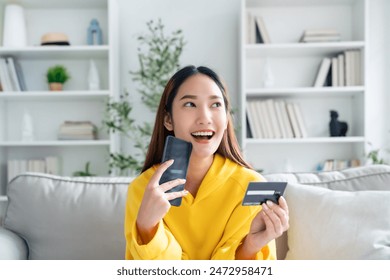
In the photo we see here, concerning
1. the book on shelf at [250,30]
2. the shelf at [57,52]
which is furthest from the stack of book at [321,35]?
the shelf at [57,52]

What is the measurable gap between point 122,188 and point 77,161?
6.36 feet

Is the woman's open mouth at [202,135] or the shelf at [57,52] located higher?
the shelf at [57,52]

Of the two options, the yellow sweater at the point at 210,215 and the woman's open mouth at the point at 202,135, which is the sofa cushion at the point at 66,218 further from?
the woman's open mouth at the point at 202,135

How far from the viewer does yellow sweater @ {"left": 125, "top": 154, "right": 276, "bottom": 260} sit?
1.23 meters

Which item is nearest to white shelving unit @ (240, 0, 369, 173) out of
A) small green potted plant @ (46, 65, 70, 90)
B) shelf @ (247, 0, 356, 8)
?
shelf @ (247, 0, 356, 8)

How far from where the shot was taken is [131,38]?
141 inches

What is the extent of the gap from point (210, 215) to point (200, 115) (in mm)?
257

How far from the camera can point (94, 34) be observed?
3.41 meters

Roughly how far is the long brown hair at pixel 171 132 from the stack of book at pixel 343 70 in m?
2.20

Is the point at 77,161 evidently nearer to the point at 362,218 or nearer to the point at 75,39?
the point at 75,39

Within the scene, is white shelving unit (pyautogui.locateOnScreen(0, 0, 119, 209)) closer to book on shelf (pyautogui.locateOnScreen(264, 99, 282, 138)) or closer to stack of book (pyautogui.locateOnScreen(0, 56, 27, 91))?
stack of book (pyautogui.locateOnScreen(0, 56, 27, 91))

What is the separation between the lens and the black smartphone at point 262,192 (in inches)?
40.7

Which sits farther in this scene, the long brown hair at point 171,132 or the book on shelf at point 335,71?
the book on shelf at point 335,71

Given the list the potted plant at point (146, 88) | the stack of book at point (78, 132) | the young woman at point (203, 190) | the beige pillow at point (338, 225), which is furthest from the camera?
the stack of book at point (78, 132)
